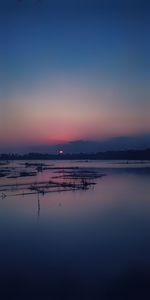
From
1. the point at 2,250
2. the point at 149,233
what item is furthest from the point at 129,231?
the point at 2,250

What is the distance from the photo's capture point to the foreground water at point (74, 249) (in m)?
5.01

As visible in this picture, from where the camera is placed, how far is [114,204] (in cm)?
1310

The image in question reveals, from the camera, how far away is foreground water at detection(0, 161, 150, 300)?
5.01m

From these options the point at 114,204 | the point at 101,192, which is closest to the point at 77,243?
the point at 114,204

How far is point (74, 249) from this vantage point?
7.05m

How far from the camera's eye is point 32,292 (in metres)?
4.92

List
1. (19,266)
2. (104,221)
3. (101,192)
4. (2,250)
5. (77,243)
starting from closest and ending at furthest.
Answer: (19,266) → (2,250) → (77,243) → (104,221) → (101,192)

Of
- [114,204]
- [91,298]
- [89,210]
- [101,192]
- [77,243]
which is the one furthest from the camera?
[101,192]

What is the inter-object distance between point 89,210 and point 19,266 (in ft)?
20.0

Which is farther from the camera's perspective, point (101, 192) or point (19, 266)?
point (101, 192)

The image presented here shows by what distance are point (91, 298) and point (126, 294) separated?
1.54 ft

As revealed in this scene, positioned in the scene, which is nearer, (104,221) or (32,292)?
(32,292)

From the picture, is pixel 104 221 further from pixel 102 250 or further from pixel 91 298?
pixel 91 298

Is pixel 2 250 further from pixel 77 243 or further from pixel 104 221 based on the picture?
pixel 104 221
